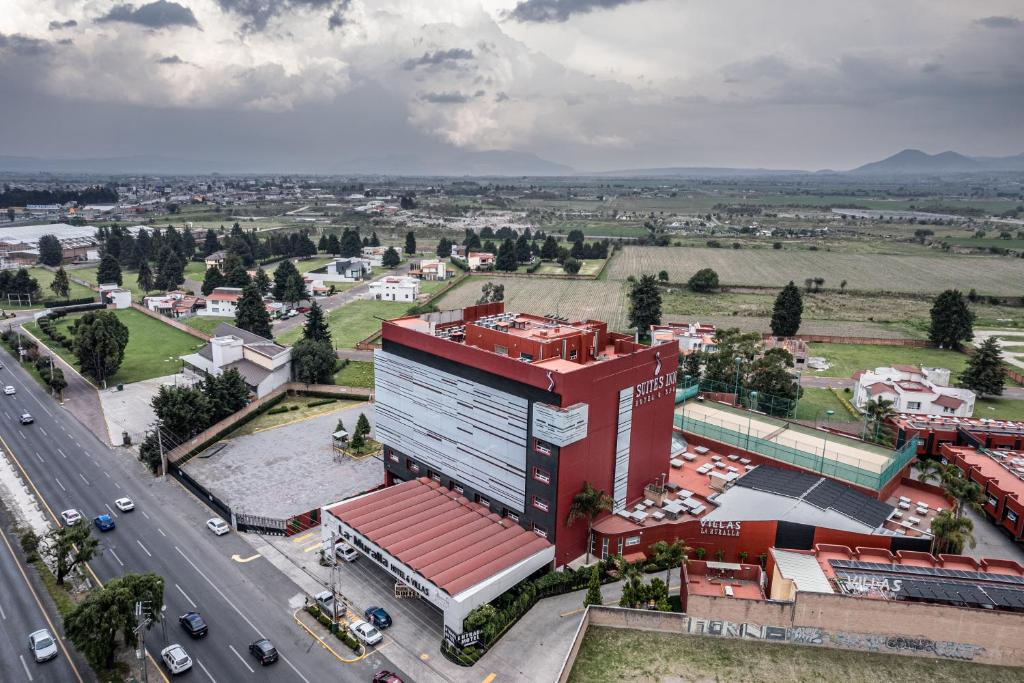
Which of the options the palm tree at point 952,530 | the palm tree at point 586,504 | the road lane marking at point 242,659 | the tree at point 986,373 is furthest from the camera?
the tree at point 986,373

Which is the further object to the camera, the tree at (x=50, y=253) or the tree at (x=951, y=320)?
the tree at (x=50, y=253)

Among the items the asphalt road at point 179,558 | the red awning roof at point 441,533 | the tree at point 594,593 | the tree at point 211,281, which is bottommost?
the asphalt road at point 179,558

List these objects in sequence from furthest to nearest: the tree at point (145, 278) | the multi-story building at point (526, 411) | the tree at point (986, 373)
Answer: the tree at point (145, 278)
the tree at point (986, 373)
the multi-story building at point (526, 411)

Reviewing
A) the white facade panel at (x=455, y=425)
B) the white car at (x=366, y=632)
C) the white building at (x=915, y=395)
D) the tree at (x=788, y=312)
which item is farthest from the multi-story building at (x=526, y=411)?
the tree at (x=788, y=312)

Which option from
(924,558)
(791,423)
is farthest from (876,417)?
(924,558)

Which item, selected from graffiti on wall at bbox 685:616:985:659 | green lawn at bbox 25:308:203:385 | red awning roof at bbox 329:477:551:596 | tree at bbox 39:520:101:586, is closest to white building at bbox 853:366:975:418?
graffiti on wall at bbox 685:616:985:659

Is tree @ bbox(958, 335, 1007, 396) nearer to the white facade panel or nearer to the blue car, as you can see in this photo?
the white facade panel

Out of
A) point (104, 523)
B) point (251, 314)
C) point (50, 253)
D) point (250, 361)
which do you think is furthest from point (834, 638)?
point (50, 253)

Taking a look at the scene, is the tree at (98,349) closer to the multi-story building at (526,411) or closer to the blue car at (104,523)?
the blue car at (104,523)
